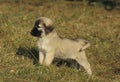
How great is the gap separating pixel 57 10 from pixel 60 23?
243 centimetres

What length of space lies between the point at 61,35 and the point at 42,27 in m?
3.04

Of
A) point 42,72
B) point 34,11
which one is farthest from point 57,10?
point 42,72

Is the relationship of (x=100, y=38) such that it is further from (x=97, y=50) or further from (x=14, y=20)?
(x=14, y=20)

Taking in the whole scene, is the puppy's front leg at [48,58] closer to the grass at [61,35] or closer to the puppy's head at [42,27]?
the grass at [61,35]

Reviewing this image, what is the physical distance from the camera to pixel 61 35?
10992mm

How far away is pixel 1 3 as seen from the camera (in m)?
15.6

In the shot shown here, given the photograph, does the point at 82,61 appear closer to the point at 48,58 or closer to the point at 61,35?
the point at 48,58

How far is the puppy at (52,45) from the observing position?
8.03m

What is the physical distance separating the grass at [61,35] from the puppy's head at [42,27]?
59 centimetres

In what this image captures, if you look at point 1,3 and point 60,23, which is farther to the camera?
point 1,3

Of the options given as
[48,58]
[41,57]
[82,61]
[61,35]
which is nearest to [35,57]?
[41,57]

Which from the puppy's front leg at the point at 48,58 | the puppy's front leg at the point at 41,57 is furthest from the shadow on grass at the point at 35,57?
the puppy's front leg at the point at 48,58

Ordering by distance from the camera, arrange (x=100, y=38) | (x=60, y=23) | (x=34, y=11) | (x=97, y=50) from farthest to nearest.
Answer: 1. (x=34, y=11)
2. (x=60, y=23)
3. (x=100, y=38)
4. (x=97, y=50)

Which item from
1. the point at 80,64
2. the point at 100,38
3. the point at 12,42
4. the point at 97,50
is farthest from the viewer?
the point at 100,38
